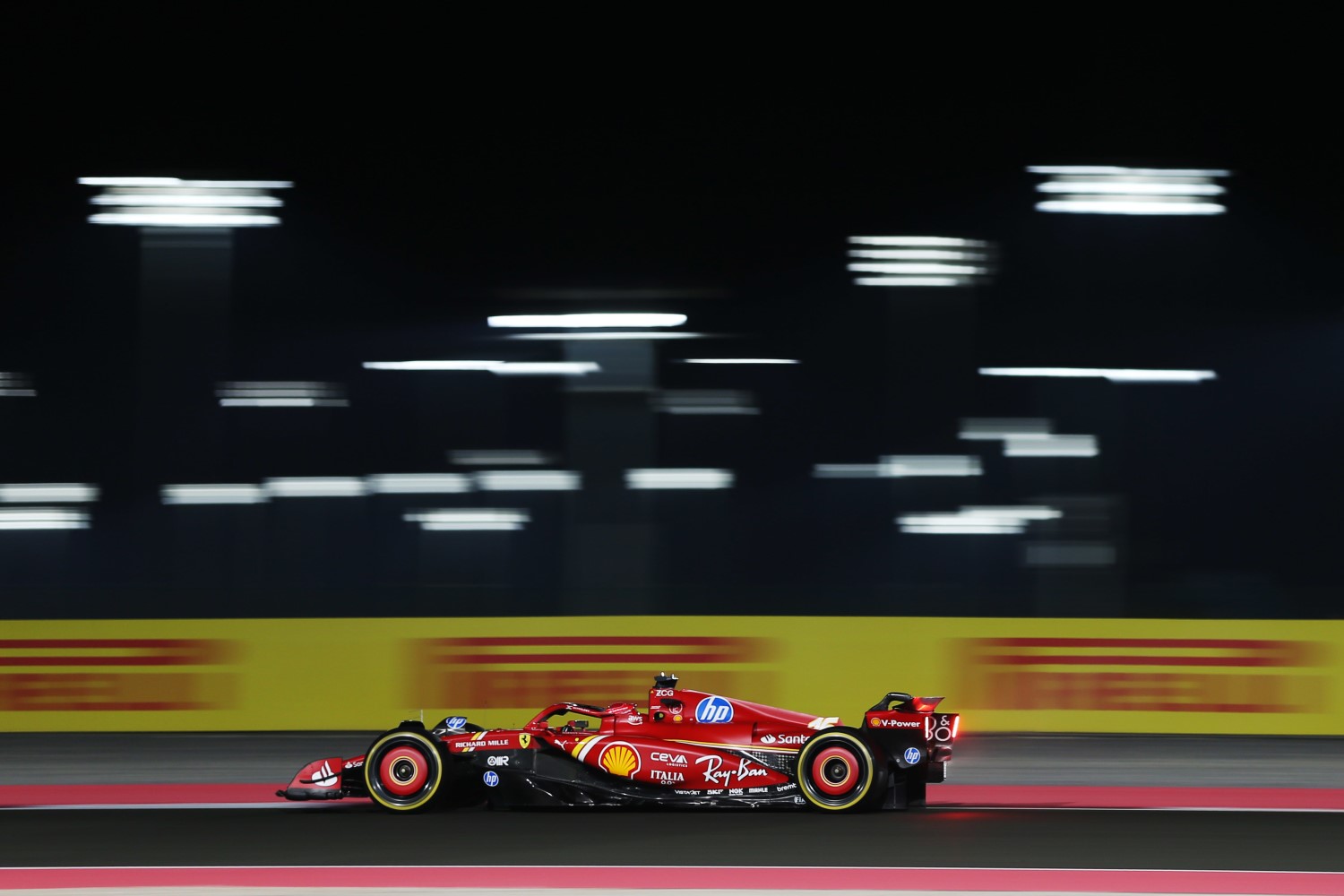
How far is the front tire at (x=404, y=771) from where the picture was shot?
7.38 m

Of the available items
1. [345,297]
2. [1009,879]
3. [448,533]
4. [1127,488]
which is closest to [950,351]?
[1127,488]

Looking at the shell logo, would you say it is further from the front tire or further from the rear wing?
the rear wing

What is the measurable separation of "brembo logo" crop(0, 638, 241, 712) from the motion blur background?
1.15ft

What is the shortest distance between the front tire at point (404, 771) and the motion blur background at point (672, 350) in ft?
13.1

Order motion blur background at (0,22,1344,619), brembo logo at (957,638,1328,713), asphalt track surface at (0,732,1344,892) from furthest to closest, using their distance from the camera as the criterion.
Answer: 1. motion blur background at (0,22,1344,619)
2. brembo logo at (957,638,1328,713)
3. asphalt track surface at (0,732,1344,892)

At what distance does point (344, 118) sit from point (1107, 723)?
425 inches

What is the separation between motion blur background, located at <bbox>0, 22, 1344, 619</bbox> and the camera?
12180 mm

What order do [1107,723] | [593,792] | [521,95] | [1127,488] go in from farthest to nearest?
[521,95], [1127,488], [1107,723], [593,792]

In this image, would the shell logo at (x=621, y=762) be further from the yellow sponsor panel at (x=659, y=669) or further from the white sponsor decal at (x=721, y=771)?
the yellow sponsor panel at (x=659, y=669)

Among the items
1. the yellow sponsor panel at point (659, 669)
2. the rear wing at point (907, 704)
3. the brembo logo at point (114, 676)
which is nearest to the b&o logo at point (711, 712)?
the rear wing at point (907, 704)

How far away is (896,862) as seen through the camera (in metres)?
6.08

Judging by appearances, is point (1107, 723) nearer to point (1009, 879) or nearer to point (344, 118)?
point (1009, 879)

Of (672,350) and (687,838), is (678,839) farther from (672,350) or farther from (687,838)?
(672,350)

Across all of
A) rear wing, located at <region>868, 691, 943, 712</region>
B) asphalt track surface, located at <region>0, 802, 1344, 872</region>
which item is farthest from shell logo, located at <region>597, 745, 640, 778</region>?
rear wing, located at <region>868, 691, 943, 712</region>
